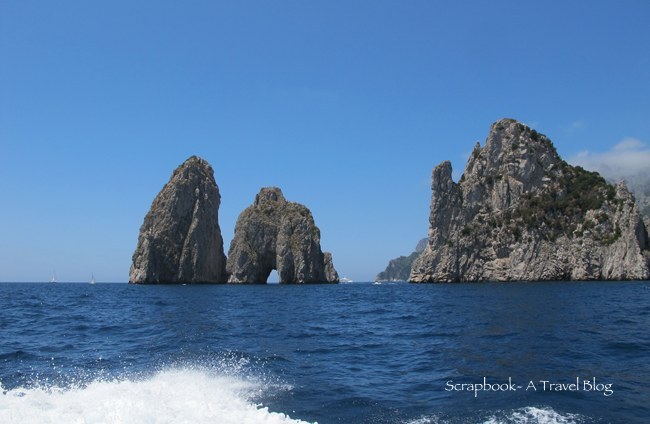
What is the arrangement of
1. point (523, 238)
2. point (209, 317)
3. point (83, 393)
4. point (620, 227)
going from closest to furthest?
point (83, 393) < point (209, 317) < point (620, 227) < point (523, 238)

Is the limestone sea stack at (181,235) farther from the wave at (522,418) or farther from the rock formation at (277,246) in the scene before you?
the wave at (522,418)

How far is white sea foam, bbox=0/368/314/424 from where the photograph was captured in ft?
35.1

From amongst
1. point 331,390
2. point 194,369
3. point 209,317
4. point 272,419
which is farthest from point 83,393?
point 209,317

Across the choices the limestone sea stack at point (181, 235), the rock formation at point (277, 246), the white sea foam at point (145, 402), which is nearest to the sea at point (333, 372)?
the white sea foam at point (145, 402)

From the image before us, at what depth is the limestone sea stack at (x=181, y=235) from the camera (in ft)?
401

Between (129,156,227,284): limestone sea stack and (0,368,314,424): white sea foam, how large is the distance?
369 ft

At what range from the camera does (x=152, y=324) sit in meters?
30.1

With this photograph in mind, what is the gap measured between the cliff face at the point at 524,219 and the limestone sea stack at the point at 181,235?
53.4 metres

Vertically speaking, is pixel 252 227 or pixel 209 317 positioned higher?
pixel 252 227

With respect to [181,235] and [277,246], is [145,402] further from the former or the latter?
[181,235]

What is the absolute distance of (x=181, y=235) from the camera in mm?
125438

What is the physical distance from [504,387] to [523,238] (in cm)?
11292

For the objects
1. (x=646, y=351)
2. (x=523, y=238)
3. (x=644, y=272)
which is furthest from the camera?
(x=523, y=238)

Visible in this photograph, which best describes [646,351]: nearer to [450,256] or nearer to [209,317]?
[209,317]
